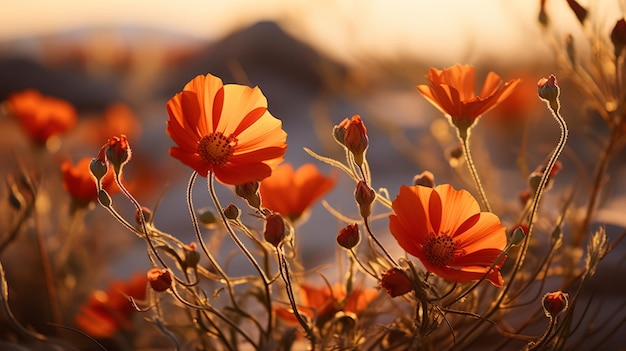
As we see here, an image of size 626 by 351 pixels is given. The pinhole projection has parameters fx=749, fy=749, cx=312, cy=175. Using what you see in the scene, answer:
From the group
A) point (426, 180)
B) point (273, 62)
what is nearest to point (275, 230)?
point (426, 180)

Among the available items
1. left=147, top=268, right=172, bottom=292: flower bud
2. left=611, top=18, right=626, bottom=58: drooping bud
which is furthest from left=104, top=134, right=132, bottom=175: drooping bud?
left=611, top=18, right=626, bottom=58: drooping bud

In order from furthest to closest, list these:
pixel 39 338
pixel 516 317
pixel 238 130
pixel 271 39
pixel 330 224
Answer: pixel 271 39 < pixel 330 224 < pixel 516 317 < pixel 39 338 < pixel 238 130

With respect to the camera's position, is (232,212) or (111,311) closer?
(232,212)

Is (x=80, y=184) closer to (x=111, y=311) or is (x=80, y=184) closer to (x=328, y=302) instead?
(x=111, y=311)

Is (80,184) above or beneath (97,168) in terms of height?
beneath

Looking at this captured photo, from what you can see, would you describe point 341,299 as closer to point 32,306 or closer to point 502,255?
point 502,255

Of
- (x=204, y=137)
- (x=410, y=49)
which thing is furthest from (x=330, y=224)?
(x=204, y=137)

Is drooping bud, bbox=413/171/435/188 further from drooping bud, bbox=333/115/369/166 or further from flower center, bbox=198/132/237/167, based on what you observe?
flower center, bbox=198/132/237/167

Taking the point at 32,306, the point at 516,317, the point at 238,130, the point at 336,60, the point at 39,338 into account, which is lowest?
the point at 336,60
